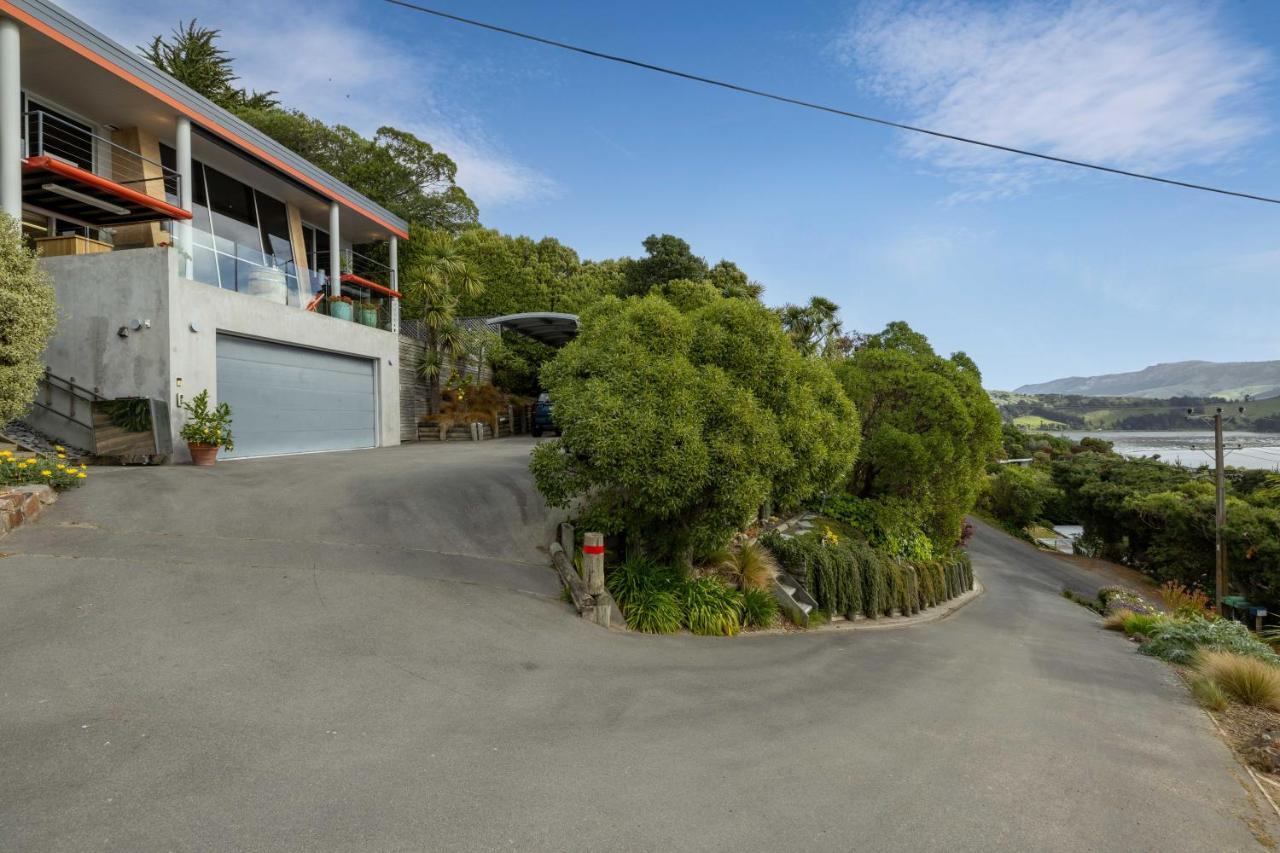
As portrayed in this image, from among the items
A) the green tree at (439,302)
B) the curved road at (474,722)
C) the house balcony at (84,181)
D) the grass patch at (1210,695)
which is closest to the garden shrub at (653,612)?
the curved road at (474,722)

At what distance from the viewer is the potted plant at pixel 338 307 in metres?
16.3

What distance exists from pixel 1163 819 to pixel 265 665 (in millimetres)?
5563

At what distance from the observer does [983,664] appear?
7.83 meters

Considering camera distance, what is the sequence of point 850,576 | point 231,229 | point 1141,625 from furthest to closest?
point 231,229
point 1141,625
point 850,576

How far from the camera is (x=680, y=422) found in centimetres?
714

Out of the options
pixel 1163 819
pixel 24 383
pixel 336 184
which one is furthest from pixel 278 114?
pixel 1163 819

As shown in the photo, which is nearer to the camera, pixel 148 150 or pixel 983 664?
pixel 983 664

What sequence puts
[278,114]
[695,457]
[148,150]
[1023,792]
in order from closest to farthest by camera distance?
[1023,792] → [695,457] → [148,150] → [278,114]

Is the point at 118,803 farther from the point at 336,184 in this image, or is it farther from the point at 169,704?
the point at 336,184

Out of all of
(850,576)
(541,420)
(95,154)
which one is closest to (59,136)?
(95,154)

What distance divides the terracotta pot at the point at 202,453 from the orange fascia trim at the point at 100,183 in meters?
4.72

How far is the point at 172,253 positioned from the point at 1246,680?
1541 centimetres

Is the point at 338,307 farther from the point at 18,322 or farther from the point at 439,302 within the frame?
the point at 18,322

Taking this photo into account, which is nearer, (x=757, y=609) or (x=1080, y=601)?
(x=757, y=609)
